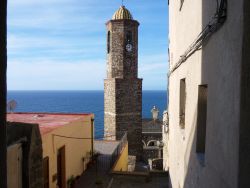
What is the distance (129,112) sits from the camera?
26906mm

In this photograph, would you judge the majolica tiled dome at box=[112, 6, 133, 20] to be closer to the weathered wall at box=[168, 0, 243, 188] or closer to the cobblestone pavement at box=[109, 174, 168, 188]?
the cobblestone pavement at box=[109, 174, 168, 188]

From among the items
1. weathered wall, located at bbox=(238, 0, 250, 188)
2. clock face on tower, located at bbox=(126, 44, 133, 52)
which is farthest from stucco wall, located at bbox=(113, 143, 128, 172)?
weathered wall, located at bbox=(238, 0, 250, 188)

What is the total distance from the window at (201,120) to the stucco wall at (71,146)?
20.7 feet

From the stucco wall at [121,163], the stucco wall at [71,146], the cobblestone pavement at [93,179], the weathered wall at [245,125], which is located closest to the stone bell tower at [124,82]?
the stucco wall at [121,163]

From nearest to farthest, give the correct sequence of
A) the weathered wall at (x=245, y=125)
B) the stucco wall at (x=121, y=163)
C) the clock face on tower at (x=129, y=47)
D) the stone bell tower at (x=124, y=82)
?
the weathered wall at (x=245, y=125) → the stucco wall at (x=121, y=163) → the stone bell tower at (x=124, y=82) → the clock face on tower at (x=129, y=47)


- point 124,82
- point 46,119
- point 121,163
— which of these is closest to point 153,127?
point 124,82

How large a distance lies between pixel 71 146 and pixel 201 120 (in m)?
9.37

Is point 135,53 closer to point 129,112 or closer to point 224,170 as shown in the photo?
point 129,112

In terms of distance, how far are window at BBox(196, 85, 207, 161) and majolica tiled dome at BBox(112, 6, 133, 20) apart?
2189 cm

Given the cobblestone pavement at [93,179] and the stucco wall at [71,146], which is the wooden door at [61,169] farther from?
the cobblestone pavement at [93,179]

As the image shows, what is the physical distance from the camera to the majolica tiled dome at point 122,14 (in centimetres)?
2653

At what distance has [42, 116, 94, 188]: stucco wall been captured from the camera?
1138cm

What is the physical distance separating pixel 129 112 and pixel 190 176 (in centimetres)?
2096
